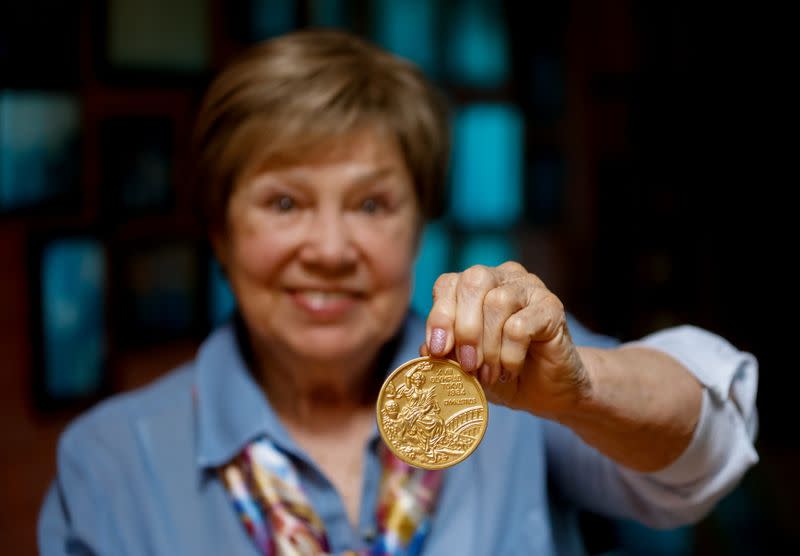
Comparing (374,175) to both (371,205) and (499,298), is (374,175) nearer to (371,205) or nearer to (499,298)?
(371,205)

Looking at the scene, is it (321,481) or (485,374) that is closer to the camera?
(485,374)

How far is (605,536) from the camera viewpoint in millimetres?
1687

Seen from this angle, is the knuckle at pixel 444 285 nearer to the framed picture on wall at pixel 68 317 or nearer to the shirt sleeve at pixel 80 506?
the shirt sleeve at pixel 80 506

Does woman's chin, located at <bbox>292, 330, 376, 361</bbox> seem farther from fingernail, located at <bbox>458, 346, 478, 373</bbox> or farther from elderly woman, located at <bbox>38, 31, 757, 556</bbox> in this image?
fingernail, located at <bbox>458, 346, 478, 373</bbox>

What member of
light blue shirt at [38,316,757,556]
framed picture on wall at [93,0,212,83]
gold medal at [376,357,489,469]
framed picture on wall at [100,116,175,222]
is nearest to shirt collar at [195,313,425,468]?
light blue shirt at [38,316,757,556]

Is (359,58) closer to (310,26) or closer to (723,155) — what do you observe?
(310,26)

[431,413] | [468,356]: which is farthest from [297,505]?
[468,356]

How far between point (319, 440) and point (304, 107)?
1.79 feet

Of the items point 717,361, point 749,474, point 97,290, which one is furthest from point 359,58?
point 749,474

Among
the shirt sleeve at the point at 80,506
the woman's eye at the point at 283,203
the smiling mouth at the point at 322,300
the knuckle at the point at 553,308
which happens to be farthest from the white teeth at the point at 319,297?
the knuckle at the point at 553,308

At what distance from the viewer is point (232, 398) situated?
1.56 metres

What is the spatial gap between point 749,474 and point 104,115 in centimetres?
193

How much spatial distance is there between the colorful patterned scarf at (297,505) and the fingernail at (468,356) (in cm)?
52

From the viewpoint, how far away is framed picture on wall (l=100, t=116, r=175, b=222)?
2051 mm
